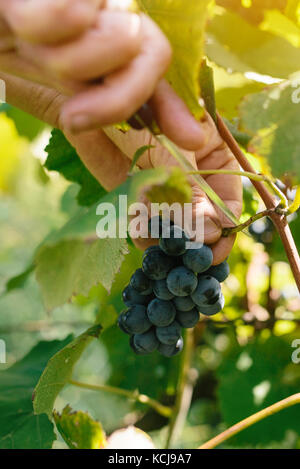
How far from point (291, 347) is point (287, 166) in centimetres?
84

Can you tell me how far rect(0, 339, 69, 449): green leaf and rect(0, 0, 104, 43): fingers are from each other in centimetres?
83

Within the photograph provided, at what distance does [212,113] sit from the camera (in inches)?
26.0

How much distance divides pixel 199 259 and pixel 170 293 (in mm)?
70

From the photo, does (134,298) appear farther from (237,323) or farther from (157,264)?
(237,323)

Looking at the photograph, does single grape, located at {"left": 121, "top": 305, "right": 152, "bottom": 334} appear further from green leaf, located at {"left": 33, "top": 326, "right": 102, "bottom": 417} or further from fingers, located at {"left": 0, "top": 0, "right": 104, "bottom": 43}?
fingers, located at {"left": 0, "top": 0, "right": 104, "bottom": 43}

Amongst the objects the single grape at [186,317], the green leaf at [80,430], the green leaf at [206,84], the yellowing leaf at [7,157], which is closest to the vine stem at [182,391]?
the green leaf at [80,430]

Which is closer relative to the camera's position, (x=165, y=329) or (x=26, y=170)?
(x=165, y=329)

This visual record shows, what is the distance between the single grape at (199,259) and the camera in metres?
0.67

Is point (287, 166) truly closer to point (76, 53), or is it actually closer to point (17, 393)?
point (76, 53)

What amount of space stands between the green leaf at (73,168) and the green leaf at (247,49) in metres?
0.48

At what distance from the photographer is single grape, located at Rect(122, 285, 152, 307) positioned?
75 cm

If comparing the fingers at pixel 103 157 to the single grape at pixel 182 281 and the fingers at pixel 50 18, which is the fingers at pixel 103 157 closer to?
the single grape at pixel 182 281
